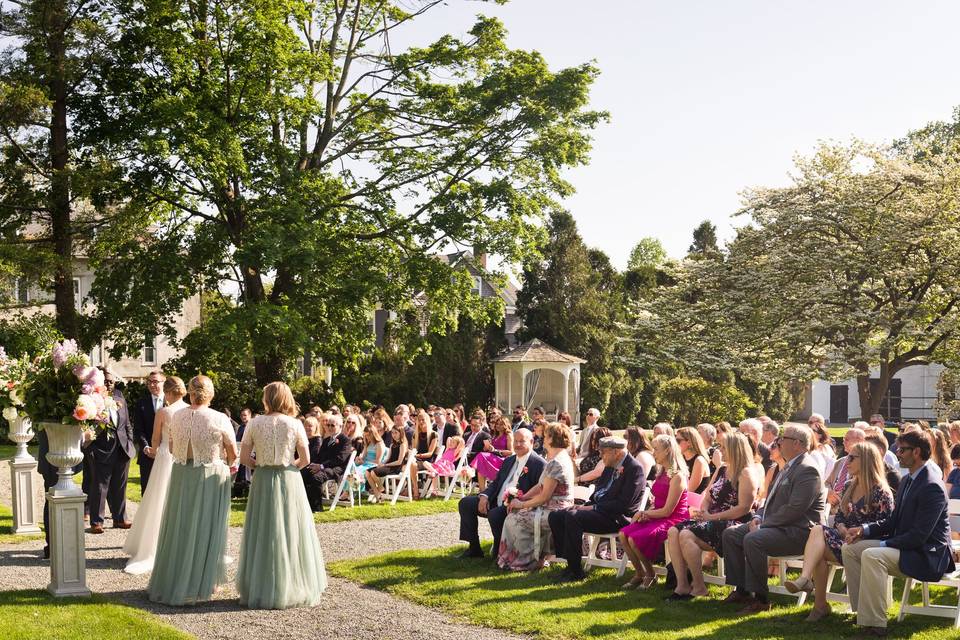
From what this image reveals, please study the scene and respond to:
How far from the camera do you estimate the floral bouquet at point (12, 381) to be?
30.3 feet

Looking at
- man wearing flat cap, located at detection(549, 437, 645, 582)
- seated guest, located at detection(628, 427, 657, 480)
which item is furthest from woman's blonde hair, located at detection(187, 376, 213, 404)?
seated guest, located at detection(628, 427, 657, 480)

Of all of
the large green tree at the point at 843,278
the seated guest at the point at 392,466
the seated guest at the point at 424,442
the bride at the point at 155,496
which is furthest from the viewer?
the large green tree at the point at 843,278

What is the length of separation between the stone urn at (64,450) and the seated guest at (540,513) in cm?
415

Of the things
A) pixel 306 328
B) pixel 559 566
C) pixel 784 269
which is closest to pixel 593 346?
pixel 784 269

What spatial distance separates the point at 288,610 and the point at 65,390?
282 centimetres

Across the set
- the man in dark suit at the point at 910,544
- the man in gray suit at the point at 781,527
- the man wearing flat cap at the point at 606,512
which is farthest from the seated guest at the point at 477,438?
the man in dark suit at the point at 910,544

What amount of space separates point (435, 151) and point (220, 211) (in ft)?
18.2

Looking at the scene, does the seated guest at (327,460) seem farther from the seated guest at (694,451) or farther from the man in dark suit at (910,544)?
the man in dark suit at (910,544)

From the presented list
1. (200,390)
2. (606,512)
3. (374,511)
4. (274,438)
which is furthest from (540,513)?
(374,511)

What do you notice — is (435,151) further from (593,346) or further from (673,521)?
(673,521)

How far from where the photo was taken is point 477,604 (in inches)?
339

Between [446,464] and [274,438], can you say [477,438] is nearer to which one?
[446,464]

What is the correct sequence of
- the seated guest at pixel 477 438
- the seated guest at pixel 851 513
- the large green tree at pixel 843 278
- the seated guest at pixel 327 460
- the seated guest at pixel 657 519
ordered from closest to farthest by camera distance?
the seated guest at pixel 851 513 → the seated guest at pixel 657 519 → the seated guest at pixel 327 460 → the seated guest at pixel 477 438 → the large green tree at pixel 843 278

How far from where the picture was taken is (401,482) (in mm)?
15430
